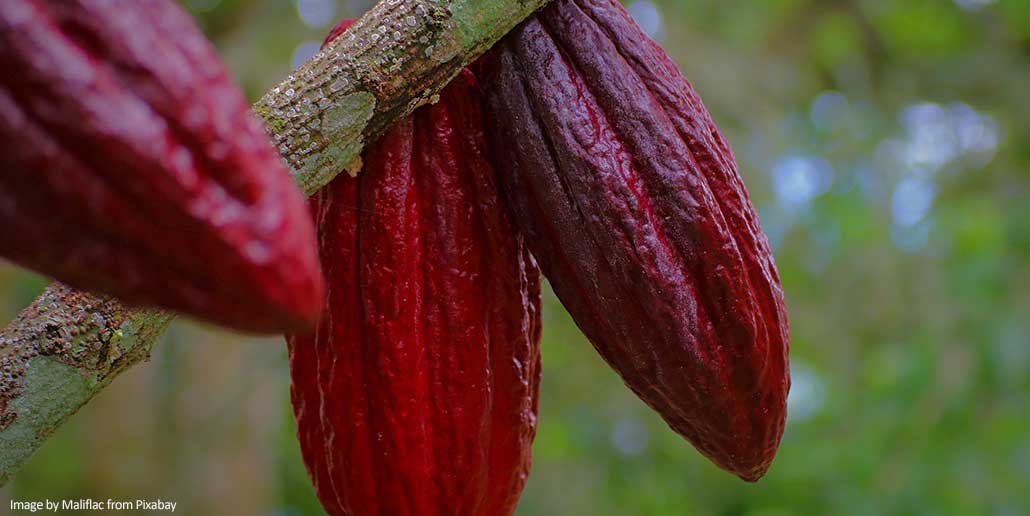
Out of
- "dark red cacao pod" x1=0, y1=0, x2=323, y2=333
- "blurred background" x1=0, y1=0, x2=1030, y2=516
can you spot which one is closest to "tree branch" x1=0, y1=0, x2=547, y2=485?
"dark red cacao pod" x1=0, y1=0, x2=323, y2=333

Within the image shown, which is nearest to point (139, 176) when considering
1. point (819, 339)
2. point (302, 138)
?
point (302, 138)

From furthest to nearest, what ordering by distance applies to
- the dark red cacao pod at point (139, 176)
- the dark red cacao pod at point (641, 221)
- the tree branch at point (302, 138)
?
the dark red cacao pod at point (641, 221) → the tree branch at point (302, 138) → the dark red cacao pod at point (139, 176)

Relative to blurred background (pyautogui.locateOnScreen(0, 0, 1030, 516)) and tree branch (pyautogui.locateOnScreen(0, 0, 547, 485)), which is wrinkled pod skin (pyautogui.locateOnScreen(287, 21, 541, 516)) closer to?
tree branch (pyautogui.locateOnScreen(0, 0, 547, 485))

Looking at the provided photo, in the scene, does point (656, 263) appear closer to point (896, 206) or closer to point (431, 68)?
point (431, 68)

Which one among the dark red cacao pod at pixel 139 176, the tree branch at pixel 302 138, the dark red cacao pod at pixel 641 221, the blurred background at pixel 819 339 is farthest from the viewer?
the blurred background at pixel 819 339

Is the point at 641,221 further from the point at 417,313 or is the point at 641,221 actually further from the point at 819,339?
the point at 819,339

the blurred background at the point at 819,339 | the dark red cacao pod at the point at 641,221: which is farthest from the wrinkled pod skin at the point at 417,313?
the blurred background at the point at 819,339

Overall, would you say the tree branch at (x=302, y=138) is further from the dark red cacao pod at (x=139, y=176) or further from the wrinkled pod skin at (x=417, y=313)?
the dark red cacao pod at (x=139, y=176)
